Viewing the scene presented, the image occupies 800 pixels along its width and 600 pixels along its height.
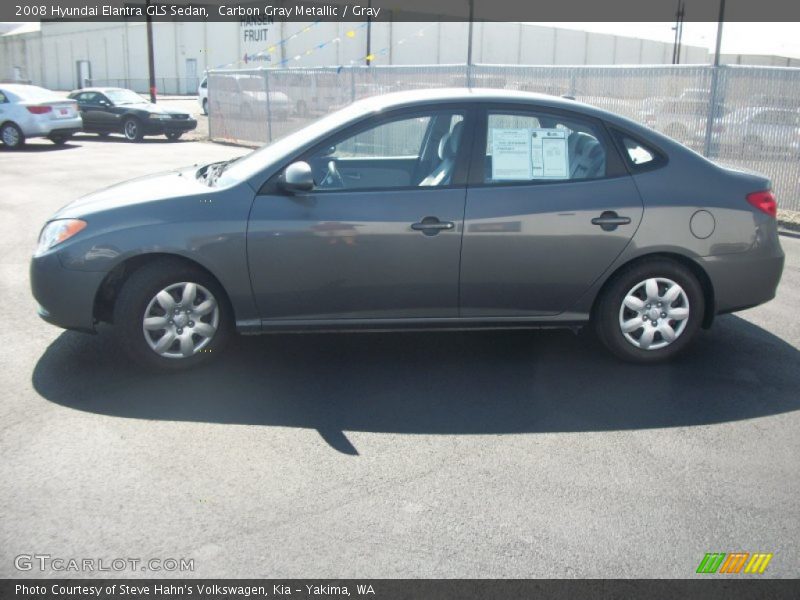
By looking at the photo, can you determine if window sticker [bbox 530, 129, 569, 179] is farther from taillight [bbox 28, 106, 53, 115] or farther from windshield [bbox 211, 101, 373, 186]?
taillight [bbox 28, 106, 53, 115]

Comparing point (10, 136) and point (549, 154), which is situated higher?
point (549, 154)

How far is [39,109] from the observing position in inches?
810

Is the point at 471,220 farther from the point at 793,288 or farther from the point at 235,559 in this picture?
the point at 793,288

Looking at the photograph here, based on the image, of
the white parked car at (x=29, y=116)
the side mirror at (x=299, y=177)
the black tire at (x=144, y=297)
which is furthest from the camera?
the white parked car at (x=29, y=116)

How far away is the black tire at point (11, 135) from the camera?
67.4ft

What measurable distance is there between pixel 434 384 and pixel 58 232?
7.97 feet

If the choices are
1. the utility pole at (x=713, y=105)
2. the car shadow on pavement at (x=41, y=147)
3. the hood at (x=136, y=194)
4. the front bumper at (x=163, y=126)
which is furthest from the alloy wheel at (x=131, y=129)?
the hood at (x=136, y=194)

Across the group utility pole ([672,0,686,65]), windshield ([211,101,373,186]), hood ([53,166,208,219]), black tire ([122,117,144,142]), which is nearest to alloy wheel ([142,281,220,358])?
hood ([53,166,208,219])

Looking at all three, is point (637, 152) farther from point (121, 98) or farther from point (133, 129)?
point (121, 98)

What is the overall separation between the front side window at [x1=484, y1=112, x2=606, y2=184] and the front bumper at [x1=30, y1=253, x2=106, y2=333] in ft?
8.11

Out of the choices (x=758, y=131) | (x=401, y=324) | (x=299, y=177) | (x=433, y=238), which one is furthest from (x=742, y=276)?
(x=758, y=131)

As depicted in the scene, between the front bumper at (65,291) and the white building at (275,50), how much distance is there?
A: 1656 inches

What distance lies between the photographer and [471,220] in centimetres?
496

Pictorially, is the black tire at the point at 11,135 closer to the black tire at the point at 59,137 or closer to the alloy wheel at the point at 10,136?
the alloy wheel at the point at 10,136
